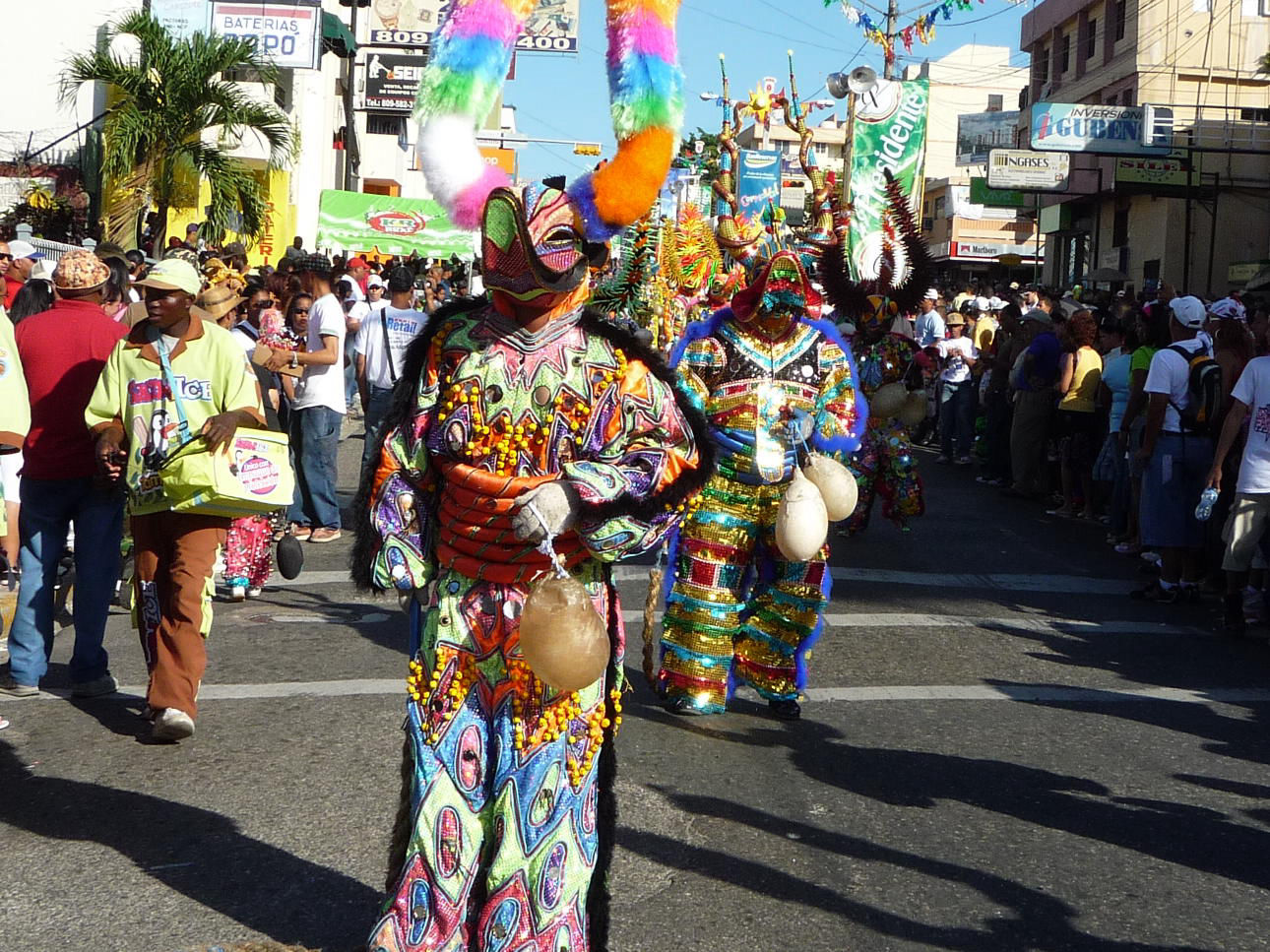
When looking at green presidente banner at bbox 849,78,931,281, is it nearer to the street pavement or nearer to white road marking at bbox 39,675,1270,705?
the street pavement

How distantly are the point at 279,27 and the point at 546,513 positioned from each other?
2528cm

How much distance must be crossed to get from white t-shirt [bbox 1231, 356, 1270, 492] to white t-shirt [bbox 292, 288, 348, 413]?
5.90 metres

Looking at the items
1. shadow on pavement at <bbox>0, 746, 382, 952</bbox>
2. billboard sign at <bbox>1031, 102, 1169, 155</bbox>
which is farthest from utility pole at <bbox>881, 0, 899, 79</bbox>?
shadow on pavement at <bbox>0, 746, 382, 952</bbox>

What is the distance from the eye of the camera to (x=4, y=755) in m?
5.99

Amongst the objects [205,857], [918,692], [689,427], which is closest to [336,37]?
[918,692]

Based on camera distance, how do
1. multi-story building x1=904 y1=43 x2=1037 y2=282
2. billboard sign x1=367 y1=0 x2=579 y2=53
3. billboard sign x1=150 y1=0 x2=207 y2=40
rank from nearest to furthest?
billboard sign x1=150 y1=0 x2=207 y2=40, billboard sign x1=367 y1=0 x2=579 y2=53, multi-story building x1=904 y1=43 x2=1037 y2=282

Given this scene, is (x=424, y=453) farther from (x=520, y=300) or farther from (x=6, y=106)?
(x=6, y=106)

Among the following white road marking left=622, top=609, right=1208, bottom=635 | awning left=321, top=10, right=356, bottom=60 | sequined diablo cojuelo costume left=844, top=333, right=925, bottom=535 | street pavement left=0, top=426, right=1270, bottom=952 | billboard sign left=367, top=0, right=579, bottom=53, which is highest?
billboard sign left=367, top=0, right=579, bottom=53

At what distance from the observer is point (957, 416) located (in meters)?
18.6

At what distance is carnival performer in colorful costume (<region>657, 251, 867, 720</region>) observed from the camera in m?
6.65

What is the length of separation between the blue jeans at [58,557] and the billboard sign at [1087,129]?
28341 mm

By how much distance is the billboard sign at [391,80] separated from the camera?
1347 inches

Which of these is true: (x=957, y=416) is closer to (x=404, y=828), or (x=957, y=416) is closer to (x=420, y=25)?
(x=404, y=828)

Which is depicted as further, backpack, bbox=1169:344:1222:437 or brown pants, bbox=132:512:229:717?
backpack, bbox=1169:344:1222:437
